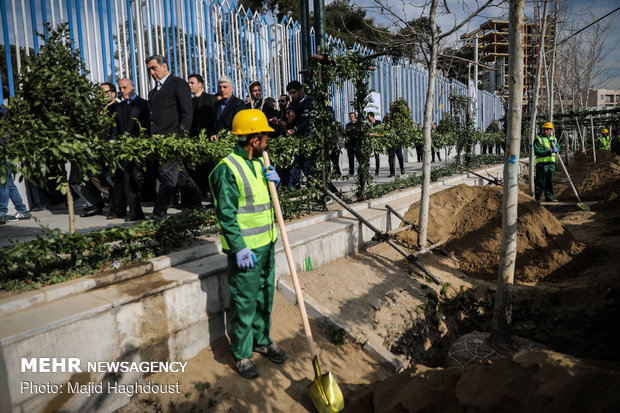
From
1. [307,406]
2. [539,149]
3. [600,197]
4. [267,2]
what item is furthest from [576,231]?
[267,2]

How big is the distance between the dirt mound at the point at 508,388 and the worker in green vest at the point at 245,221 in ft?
3.71

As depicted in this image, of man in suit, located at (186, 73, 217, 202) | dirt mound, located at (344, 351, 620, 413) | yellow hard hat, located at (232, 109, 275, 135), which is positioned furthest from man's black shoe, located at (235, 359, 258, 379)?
man in suit, located at (186, 73, 217, 202)

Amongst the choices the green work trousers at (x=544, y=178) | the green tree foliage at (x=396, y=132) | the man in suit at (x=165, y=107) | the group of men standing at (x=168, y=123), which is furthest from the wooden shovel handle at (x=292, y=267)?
the green work trousers at (x=544, y=178)

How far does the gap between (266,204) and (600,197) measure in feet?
45.9

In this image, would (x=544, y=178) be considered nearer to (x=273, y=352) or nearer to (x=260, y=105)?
(x=260, y=105)

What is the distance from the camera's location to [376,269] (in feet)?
20.1

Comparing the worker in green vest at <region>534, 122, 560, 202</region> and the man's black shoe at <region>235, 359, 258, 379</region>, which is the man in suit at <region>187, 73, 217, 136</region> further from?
the worker in green vest at <region>534, 122, 560, 202</region>

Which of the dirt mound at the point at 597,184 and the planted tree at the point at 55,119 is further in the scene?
the dirt mound at the point at 597,184

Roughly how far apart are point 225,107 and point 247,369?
485 cm

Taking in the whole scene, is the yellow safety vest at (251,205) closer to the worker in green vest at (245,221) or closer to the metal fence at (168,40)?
the worker in green vest at (245,221)

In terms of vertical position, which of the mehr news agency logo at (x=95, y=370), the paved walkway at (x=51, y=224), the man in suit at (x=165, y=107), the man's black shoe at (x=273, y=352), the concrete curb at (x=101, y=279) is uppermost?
the man in suit at (x=165, y=107)

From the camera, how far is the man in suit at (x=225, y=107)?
23.2ft

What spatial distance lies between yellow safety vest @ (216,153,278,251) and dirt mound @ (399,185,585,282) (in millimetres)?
4253

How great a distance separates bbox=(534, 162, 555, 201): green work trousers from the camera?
12.2 metres
